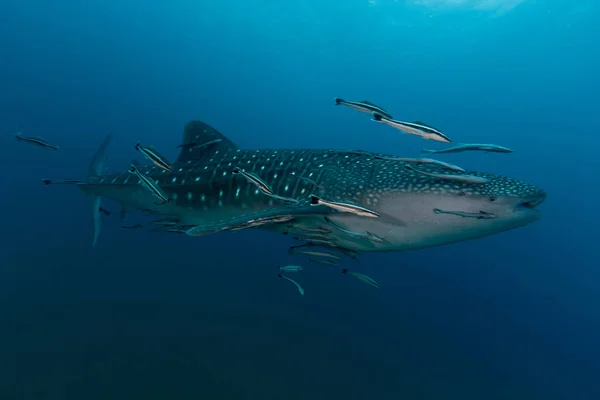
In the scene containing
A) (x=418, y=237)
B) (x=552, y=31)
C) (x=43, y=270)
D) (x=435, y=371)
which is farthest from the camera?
(x=552, y=31)

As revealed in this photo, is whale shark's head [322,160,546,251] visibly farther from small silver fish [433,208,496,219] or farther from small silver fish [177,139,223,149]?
small silver fish [177,139,223,149]

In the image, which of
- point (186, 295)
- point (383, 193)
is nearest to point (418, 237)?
point (383, 193)

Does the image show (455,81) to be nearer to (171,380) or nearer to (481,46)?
(481,46)

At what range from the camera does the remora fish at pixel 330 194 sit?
324 cm

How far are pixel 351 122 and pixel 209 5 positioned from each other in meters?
33.9

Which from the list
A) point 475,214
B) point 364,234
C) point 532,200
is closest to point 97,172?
point 364,234

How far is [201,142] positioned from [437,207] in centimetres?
436

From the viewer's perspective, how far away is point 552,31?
32.7 meters

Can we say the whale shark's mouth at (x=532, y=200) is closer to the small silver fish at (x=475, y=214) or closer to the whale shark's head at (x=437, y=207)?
the whale shark's head at (x=437, y=207)

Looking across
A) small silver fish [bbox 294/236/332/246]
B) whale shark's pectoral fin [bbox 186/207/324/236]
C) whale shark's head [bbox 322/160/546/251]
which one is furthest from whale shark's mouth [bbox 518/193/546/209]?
small silver fish [bbox 294/236/332/246]

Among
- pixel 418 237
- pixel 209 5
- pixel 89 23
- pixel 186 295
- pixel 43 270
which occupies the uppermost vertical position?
pixel 209 5

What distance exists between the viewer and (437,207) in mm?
3438

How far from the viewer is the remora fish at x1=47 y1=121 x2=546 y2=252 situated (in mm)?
Result: 3242

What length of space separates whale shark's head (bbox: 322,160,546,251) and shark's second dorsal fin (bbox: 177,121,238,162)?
2.97 meters
